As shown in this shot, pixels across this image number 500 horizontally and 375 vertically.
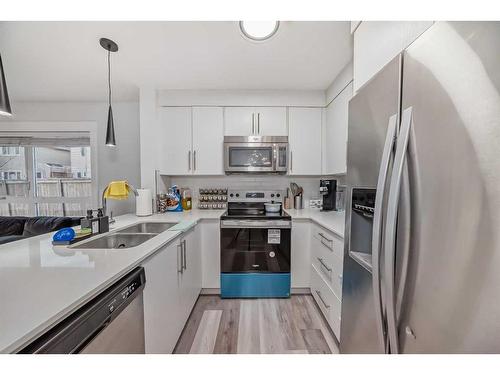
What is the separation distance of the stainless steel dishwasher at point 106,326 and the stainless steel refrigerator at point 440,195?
0.91 metres

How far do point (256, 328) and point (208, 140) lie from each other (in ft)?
6.28

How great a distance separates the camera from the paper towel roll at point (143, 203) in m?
2.14

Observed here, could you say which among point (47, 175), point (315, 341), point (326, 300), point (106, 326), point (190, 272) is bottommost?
point (315, 341)

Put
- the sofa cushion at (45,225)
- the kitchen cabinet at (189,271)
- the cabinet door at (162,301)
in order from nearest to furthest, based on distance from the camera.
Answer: the cabinet door at (162,301) < the kitchen cabinet at (189,271) < the sofa cushion at (45,225)

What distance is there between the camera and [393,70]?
2.40 feet

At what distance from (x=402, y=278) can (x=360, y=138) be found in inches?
22.9

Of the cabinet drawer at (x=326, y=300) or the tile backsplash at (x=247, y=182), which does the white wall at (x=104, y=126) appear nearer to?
the tile backsplash at (x=247, y=182)

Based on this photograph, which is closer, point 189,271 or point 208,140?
point 189,271

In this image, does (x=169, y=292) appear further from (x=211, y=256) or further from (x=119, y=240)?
(x=211, y=256)

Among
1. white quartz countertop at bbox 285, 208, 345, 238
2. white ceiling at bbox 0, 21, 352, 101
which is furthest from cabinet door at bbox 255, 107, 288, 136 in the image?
white quartz countertop at bbox 285, 208, 345, 238

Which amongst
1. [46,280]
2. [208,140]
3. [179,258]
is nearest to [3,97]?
[46,280]

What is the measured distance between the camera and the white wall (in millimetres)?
2676

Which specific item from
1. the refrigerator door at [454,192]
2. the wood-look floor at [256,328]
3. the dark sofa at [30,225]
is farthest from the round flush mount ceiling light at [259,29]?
the dark sofa at [30,225]

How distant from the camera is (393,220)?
614 millimetres
